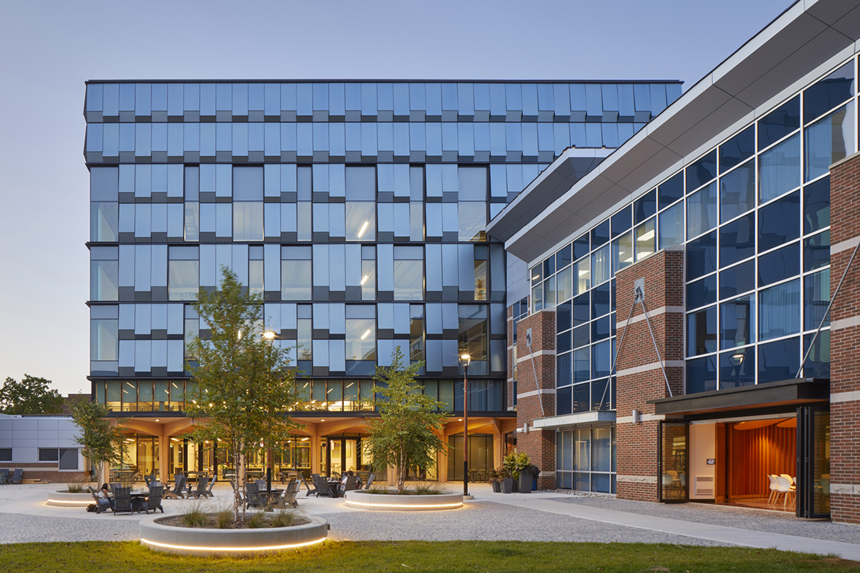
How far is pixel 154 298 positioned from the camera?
45562mm

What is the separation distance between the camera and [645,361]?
83.8ft

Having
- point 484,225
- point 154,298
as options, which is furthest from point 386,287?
point 154,298

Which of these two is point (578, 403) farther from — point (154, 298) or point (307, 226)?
point (154, 298)

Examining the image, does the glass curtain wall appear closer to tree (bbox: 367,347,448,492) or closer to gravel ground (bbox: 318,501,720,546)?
gravel ground (bbox: 318,501,720,546)

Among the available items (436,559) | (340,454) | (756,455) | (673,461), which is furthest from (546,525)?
(340,454)

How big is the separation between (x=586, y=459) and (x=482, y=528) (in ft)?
45.6

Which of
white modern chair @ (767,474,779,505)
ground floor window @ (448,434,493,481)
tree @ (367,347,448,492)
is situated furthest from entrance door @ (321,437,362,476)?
white modern chair @ (767,474,779,505)

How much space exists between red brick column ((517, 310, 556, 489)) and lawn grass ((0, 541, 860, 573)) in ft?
65.2

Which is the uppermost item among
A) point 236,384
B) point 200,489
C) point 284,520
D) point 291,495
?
point 236,384

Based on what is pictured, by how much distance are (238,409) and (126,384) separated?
32.4 m

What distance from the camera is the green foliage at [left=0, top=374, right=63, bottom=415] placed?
276 ft

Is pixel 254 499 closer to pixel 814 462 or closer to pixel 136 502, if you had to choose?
pixel 136 502

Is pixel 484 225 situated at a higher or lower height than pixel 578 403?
higher

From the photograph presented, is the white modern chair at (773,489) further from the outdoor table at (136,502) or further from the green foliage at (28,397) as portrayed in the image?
the green foliage at (28,397)
